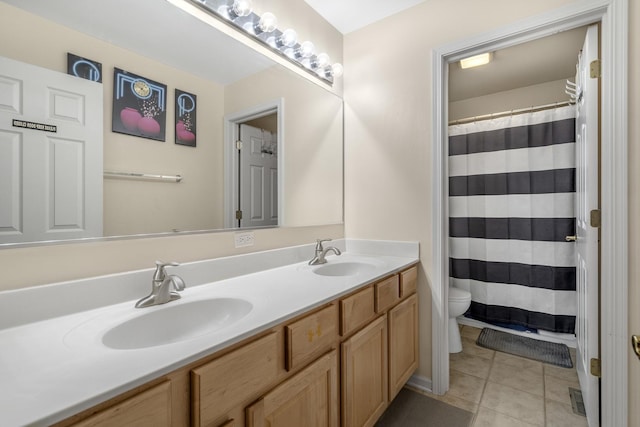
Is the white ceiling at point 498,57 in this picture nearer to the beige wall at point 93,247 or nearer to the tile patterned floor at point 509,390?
the beige wall at point 93,247

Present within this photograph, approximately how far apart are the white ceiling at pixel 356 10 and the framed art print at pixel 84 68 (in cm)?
132

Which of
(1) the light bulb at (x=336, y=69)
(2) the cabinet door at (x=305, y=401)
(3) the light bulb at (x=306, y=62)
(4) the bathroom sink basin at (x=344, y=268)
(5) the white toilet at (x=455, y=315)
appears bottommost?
(5) the white toilet at (x=455, y=315)

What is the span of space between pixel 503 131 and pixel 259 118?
6.94ft

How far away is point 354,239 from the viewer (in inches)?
82.1

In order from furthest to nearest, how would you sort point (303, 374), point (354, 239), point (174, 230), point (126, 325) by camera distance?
point (354, 239) → point (174, 230) → point (303, 374) → point (126, 325)

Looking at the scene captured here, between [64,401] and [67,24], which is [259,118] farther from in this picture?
[64,401]

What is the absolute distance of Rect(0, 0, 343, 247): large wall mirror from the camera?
3.04 ft

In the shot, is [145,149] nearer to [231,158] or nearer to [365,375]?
[231,158]

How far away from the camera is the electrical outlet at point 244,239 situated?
1434 mm

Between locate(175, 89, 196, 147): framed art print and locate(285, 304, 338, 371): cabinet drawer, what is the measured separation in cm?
86

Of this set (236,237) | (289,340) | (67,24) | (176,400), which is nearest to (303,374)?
(289,340)

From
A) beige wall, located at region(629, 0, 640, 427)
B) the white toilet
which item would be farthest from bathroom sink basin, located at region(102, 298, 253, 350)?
the white toilet

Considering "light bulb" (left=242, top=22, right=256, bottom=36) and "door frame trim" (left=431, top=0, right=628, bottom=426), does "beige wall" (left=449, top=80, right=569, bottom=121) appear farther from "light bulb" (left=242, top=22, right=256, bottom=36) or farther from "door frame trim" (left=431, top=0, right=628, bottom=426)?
"light bulb" (left=242, top=22, right=256, bottom=36)

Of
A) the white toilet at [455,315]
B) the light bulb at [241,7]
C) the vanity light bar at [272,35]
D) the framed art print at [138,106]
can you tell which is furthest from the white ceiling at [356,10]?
the white toilet at [455,315]
